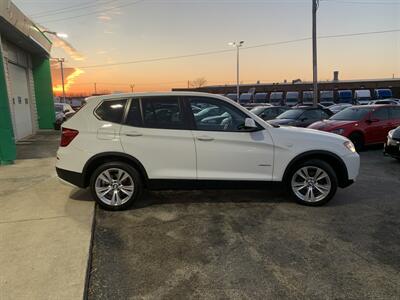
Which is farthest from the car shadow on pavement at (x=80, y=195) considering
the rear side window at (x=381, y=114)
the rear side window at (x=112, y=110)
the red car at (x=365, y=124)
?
the rear side window at (x=381, y=114)

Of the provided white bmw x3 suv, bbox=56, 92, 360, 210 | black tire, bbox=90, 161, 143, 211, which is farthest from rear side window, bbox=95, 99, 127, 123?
black tire, bbox=90, 161, 143, 211

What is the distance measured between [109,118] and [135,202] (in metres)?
1.43

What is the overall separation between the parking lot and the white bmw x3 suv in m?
0.46

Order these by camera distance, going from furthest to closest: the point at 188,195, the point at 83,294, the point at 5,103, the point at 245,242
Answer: the point at 5,103 → the point at 188,195 → the point at 245,242 → the point at 83,294

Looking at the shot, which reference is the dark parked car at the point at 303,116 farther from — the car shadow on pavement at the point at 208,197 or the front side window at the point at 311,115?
the car shadow on pavement at the point at 208,197

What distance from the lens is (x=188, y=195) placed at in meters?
6.31

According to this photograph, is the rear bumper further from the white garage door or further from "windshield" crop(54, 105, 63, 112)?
"windshield" crop(54, 105, 63, 112)

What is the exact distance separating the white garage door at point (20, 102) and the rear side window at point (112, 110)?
1078cm

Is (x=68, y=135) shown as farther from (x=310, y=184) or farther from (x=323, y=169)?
(x=323, y=169)

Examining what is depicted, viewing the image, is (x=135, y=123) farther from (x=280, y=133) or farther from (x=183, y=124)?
(x=280, y=133)

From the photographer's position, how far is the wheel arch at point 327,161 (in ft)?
18.0

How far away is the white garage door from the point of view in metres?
15.0

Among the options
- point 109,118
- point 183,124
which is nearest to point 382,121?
point 183,124

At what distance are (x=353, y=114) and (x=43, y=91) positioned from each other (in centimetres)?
1650
